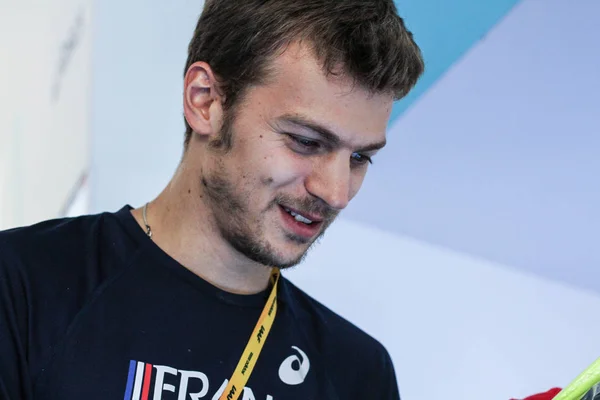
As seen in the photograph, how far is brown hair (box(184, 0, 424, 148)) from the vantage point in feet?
4.17

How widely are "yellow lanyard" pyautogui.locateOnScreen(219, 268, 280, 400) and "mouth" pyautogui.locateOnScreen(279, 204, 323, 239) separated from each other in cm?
15

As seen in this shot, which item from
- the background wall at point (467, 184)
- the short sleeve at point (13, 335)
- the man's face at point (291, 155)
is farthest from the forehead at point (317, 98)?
the background wall at point (467, 184)

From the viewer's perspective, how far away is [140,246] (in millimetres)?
1301

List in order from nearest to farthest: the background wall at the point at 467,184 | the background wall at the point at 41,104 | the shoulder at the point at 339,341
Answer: the shoulder at the point at 339,341 → the background wall at the point at 41,104 → the background wall at the point at 467,184

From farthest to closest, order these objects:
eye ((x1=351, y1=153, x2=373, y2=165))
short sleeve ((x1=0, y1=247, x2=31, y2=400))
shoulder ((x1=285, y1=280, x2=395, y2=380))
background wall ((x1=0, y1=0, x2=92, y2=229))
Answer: background wall ((x1=0, y1=0, x2=92, y2=229)), shoulder ((x1=285, y1=280, x2=395, y2=380)), eye ((x1=351, y1=153, x2=373, y2=165)), short sleeve ((x1=0, y1=247, x2=31, y2=400))

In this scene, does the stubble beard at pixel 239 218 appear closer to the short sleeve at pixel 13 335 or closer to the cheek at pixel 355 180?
the cheek at pixel 355 180

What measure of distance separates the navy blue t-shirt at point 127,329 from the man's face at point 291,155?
12 centimetres

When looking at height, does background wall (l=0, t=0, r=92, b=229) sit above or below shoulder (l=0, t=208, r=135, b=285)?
above

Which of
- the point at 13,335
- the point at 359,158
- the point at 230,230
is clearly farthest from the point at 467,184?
the point at 13,335

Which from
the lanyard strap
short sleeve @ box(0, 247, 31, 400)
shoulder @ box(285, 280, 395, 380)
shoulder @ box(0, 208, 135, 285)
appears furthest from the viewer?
shoulder @ box(285, 280, 395, 380)

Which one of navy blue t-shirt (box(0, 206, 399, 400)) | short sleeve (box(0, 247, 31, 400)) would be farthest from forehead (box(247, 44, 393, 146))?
short sleeve (box(0, 247, 31, 400))

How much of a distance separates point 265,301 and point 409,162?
135 cm

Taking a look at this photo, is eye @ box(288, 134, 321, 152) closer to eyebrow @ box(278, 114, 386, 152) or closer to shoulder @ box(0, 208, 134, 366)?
eyebrow @ box(278, 114, 386, 152)

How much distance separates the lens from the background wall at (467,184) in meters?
2.35
